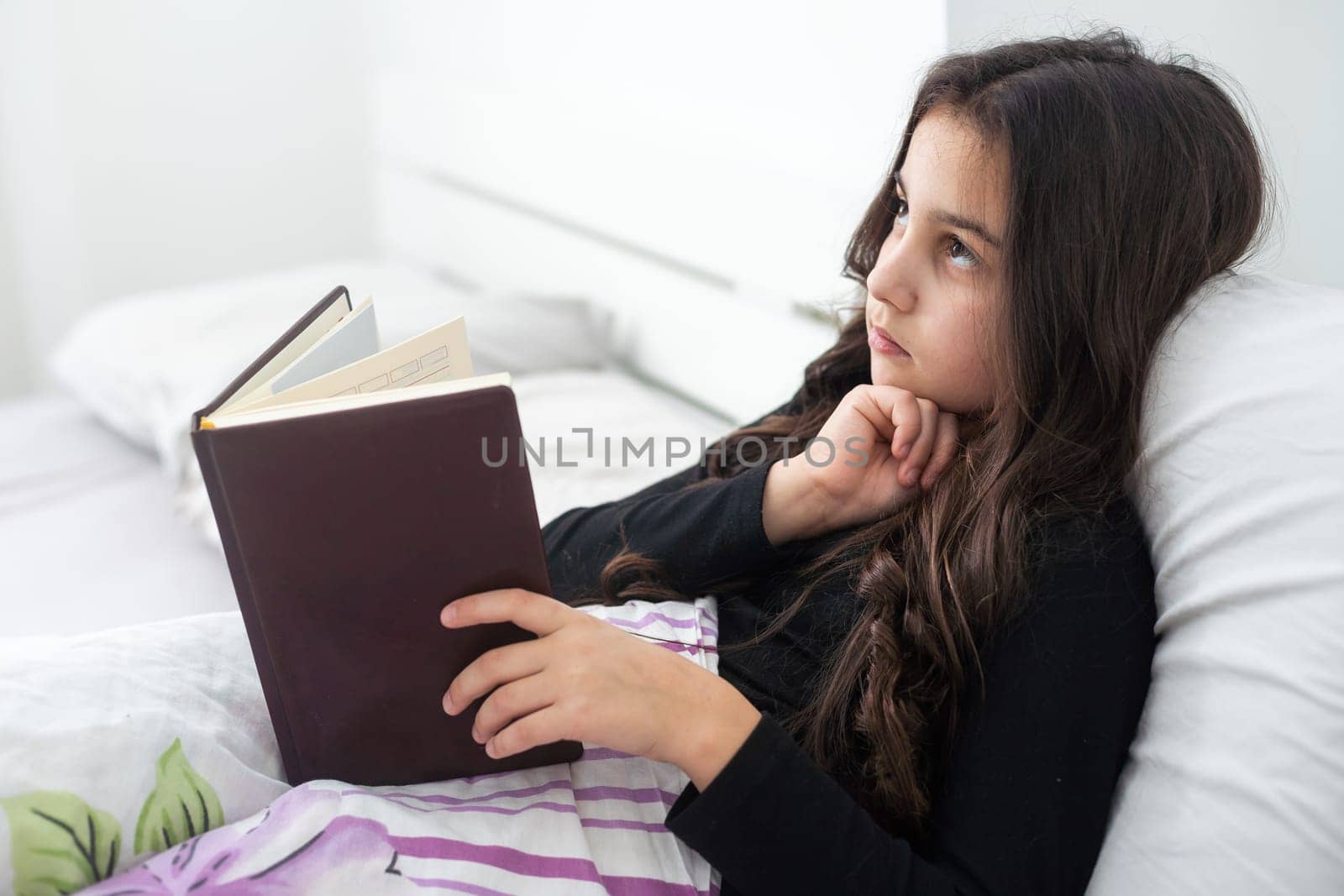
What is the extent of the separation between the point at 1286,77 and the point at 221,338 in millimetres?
1365

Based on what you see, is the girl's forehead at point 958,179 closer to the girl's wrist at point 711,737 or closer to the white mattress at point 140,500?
the girl's wrist at point 711,737

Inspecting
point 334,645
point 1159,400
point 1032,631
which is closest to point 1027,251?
point 1159,400

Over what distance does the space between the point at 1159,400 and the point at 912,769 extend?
12.0 inches

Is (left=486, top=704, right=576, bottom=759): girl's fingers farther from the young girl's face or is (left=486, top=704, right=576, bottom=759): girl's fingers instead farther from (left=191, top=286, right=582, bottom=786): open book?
the young girl's face

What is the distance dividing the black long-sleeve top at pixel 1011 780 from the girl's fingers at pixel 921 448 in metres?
0.15

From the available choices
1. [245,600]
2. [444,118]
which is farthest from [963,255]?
[444,118]

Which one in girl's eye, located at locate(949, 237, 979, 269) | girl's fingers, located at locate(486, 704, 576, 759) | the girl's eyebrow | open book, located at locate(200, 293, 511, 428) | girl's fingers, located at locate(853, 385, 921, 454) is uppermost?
the girl's eyebrow

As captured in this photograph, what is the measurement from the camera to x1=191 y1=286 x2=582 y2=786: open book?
0.59m

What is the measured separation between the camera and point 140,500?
149 cm

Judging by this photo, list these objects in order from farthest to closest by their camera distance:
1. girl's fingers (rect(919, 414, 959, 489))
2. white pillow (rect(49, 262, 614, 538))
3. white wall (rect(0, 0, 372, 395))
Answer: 1. white wall (rect(0, 0, 372, 395))
2. white pillow (rect(49, 262, 614, 538))
3. girl's fingers (rect(919, 414, 959, 489))

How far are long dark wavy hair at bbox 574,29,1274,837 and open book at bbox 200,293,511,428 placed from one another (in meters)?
0.32

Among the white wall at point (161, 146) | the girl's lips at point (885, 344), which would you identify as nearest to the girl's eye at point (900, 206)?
the girl's lips at point (885, 344)

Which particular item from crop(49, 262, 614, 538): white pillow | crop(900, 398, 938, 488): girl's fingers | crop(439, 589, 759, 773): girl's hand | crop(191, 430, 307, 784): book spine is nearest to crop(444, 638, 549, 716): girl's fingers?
crop(439, 589, 759, 773): girl's hand

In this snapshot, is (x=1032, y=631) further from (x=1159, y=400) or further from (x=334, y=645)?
(x=334, y=645)
